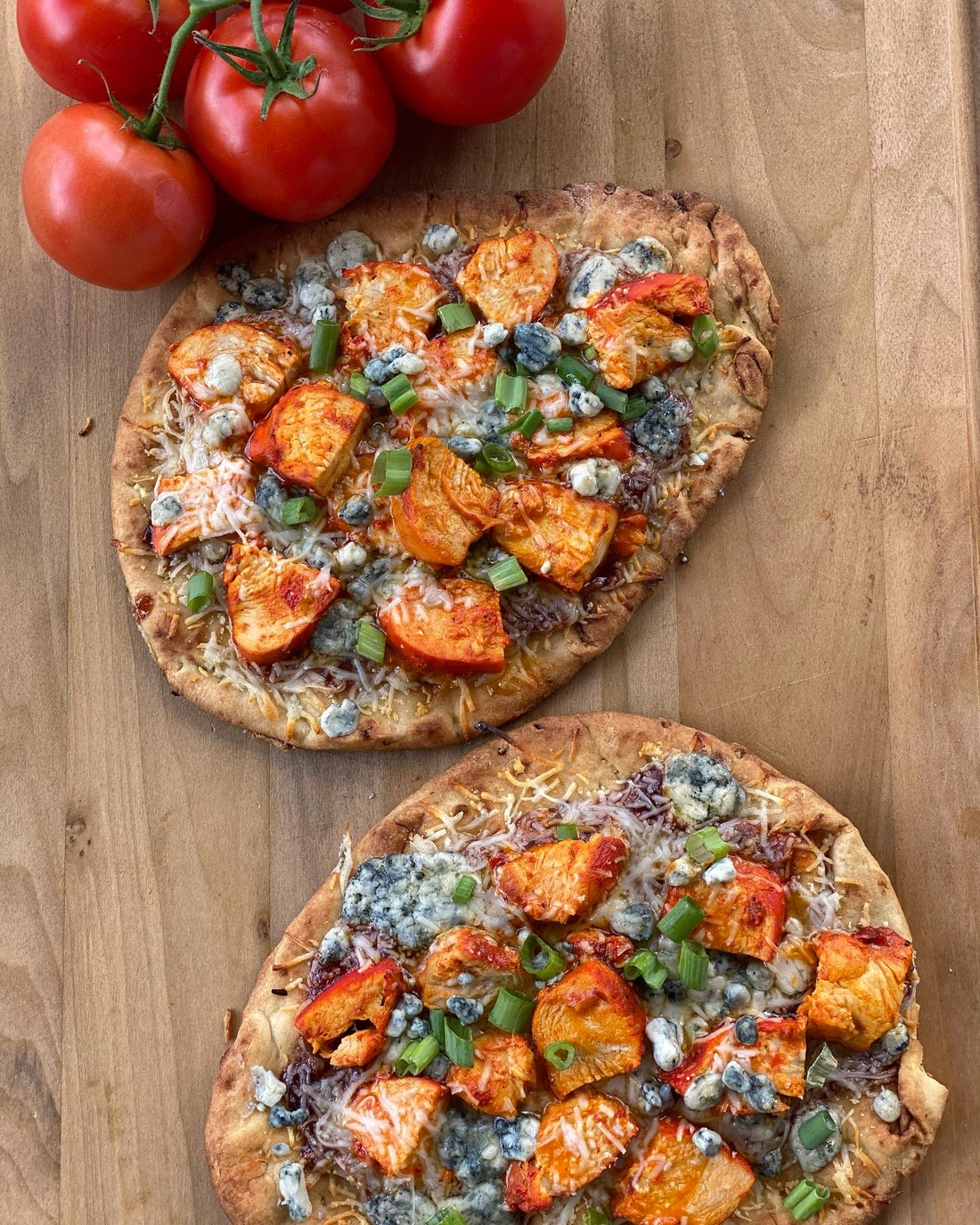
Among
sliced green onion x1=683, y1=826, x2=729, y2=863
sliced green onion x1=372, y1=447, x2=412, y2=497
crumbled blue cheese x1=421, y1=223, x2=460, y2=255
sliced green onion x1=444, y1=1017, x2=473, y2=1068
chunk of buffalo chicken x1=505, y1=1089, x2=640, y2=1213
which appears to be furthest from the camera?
crumbled blue cheese x1=421, y1=223, x2=460, y2=255

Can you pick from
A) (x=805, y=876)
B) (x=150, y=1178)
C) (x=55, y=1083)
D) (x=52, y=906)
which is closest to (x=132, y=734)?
(x=52, y=906)

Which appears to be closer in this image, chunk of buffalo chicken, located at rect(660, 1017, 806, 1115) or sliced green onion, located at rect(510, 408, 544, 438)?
chunk of buffalo chicken, located at rect(660, 1017, 806, 1115)

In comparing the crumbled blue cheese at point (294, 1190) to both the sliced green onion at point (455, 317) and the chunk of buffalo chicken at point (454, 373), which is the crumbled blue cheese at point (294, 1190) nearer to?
the chunk of buffalo chicken at point (454, 373)

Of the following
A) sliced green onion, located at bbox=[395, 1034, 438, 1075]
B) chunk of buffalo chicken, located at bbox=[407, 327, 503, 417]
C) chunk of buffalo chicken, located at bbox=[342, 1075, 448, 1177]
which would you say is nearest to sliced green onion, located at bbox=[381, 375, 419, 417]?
chunk of buffalo chicken, located at bbox=[407, 327, 503, 417]

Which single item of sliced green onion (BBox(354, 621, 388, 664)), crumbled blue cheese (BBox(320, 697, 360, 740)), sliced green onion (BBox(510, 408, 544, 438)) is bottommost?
crumbled blue cheese (BBox(320, 697, 360, 740))

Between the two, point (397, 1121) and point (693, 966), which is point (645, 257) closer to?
point (693, 966)

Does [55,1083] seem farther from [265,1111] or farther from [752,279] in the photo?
[752,279]

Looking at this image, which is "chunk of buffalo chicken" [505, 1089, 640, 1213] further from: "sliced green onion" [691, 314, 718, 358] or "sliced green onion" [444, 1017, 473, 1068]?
"sliced green onion" [691, 314, 718, 358]
